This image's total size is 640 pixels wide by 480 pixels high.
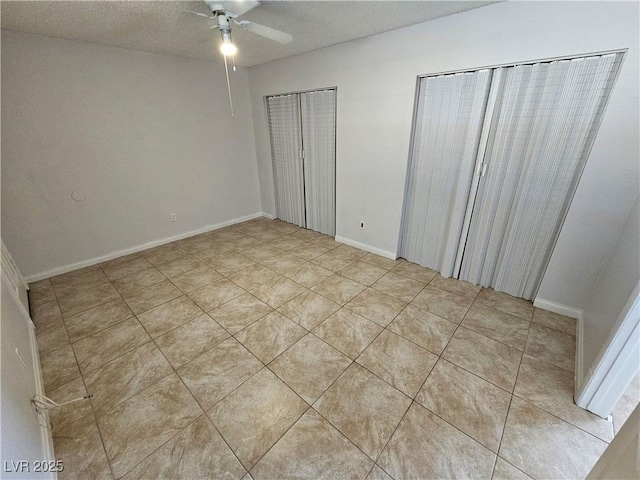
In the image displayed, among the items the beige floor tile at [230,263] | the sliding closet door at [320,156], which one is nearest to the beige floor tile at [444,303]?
the sliding closet door at [320,156]

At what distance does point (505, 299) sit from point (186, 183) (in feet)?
13.7

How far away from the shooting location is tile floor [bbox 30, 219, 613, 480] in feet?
4.32

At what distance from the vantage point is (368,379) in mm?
1725

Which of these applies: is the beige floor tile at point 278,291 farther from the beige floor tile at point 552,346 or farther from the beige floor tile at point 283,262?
the beige floor tile at point 552,346

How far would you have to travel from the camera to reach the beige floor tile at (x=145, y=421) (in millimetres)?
1340

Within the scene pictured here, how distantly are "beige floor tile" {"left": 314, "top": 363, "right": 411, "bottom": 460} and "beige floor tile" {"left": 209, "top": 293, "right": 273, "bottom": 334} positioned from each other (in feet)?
3.09

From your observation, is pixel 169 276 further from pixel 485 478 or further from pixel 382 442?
pixel 485 478

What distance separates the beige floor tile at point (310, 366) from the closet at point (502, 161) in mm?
1683

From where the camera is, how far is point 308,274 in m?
2.97

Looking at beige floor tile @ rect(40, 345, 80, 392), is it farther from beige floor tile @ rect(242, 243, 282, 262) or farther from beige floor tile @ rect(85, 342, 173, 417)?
beige floor tile @ rect(242, 243, 282, 262)

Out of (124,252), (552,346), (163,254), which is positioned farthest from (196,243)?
(552,346)

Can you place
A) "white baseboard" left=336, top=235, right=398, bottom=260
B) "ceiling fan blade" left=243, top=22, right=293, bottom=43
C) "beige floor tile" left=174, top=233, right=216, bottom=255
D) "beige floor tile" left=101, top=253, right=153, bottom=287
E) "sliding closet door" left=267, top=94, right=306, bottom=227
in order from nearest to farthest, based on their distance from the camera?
"ceiling fan blade" left=243, top=22, right=293, bottom=43, "beige floor tile" left=101, top=253, right=153, bottom=287, "white baseboard" left=336, top=235, right=398, bottom=260, "beige floor tile" left=174, top=233, right=216, bottom=255, "sliding closet door" left=267, top=94, right=306, bottom=227

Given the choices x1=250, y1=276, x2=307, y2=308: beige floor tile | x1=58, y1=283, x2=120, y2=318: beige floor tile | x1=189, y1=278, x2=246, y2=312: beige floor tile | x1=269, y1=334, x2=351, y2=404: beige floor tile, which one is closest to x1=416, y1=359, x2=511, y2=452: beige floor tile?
x1=269, y1=334, x2=351, y2=404: beige floor tile

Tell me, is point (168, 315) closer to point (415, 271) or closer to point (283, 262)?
point (283, 262)
